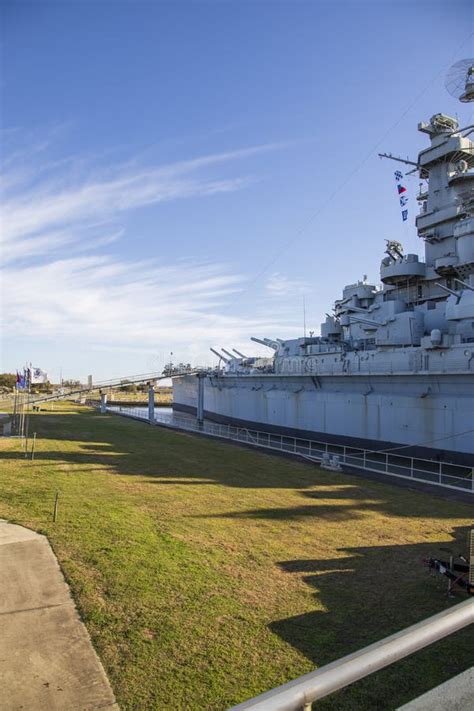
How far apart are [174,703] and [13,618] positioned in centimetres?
269

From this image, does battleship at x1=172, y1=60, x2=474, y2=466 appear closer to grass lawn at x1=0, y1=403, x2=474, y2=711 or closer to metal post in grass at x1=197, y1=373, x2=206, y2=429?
metal post in grass at x1=197, y1=373, x2=206, y2=429

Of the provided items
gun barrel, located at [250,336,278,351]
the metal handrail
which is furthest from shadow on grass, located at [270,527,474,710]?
gun barrel, located at [250,336,278,351]

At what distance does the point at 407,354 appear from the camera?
25812mm

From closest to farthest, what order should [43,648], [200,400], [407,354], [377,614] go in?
[43,648] → [377,614] → [407,354] → [200,400]

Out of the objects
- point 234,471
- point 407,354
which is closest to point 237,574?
point 234,471

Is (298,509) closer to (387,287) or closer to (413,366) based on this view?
(413,366)

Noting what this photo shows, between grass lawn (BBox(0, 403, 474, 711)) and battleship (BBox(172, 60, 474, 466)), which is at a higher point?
battleship (BBox(172, 60, 474, 466))

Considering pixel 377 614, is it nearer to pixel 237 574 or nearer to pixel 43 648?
pixel 237 574

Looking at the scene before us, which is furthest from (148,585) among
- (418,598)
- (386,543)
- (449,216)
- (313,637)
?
(449,216)

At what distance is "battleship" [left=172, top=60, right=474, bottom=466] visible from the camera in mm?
23406

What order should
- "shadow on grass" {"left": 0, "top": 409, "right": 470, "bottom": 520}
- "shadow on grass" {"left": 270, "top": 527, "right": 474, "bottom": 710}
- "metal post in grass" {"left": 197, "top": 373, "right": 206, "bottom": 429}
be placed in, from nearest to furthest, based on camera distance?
"shadow on grass" {"left": 270, "top": 527, "right": 474, "bottom": 710} < "shadow on grass" {"left": 0, "top": 409, "right": 470, "bottom": 520} < "metal post in grass" {"left": 197, "top": 373, "right": 206, "bottom": 429}

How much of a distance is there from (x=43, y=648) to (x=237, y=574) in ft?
10.9

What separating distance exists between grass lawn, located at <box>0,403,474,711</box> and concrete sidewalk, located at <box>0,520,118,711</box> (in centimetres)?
20

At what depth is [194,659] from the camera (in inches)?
212
